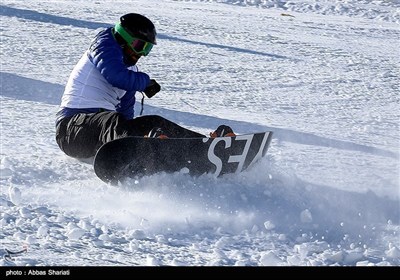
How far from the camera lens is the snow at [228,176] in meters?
5.05

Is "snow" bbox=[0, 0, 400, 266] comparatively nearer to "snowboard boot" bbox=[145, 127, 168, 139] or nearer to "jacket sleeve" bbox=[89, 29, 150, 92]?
"snowboard boot" bbox=[145, 127, 168, 139]

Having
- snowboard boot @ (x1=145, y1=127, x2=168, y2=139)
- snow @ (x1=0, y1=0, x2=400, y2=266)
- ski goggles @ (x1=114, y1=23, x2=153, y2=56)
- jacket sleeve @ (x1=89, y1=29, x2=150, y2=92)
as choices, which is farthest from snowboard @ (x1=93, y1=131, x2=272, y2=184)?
ski goggles @ (x1=114, y1=23, x2=153, y2=56)

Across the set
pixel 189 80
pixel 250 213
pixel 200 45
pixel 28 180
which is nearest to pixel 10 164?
pixel 28 180

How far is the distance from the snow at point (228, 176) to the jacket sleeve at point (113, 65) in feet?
2.31

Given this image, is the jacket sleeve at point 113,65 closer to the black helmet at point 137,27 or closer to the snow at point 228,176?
the black helmet at point 137,27

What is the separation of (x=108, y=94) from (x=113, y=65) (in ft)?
1.29

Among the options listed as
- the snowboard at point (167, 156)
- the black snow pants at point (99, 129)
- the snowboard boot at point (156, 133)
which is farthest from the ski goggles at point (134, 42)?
the snowboard at point (167, 156)

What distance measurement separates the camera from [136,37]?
6398mm

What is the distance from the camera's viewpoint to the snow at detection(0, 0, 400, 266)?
505 centimetres

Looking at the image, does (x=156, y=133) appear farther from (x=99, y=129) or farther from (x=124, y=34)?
(x=124, y=34)

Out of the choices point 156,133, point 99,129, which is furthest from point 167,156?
point 99,129

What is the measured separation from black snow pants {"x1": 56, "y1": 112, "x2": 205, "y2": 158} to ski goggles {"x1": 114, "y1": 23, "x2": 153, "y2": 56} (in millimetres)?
543
